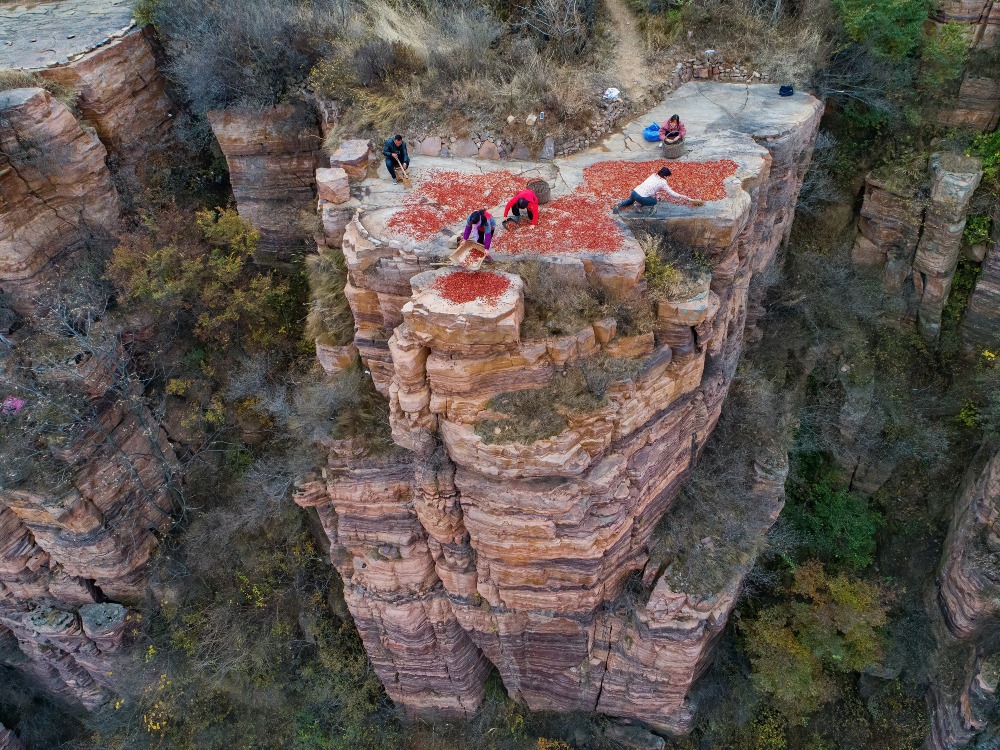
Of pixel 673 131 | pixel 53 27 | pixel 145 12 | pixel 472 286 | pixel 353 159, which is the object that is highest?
pixel 145 12

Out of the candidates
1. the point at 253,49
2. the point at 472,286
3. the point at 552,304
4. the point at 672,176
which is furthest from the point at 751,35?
the point at 253,49

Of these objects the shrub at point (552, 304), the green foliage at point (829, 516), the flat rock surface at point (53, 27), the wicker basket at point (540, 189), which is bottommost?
the green foliage at point (829, 516)

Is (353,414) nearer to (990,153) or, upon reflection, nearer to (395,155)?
(395,155)

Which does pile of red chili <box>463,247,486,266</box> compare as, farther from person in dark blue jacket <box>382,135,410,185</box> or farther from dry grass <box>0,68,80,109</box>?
dry grass <box>0,68,80,109</box>

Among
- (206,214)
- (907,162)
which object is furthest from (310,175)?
(907,162)

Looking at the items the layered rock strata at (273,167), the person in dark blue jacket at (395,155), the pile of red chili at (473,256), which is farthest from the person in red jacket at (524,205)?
the layered rock strata at (273,167)

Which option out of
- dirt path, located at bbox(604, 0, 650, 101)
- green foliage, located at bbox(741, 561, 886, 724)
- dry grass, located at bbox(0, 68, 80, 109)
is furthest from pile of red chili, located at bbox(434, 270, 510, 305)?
dry grass, located at bbox(0, 68, 80, 109)

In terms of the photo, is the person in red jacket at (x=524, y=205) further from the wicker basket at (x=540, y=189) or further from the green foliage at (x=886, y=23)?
the green foliage at (x=886, y=23)
